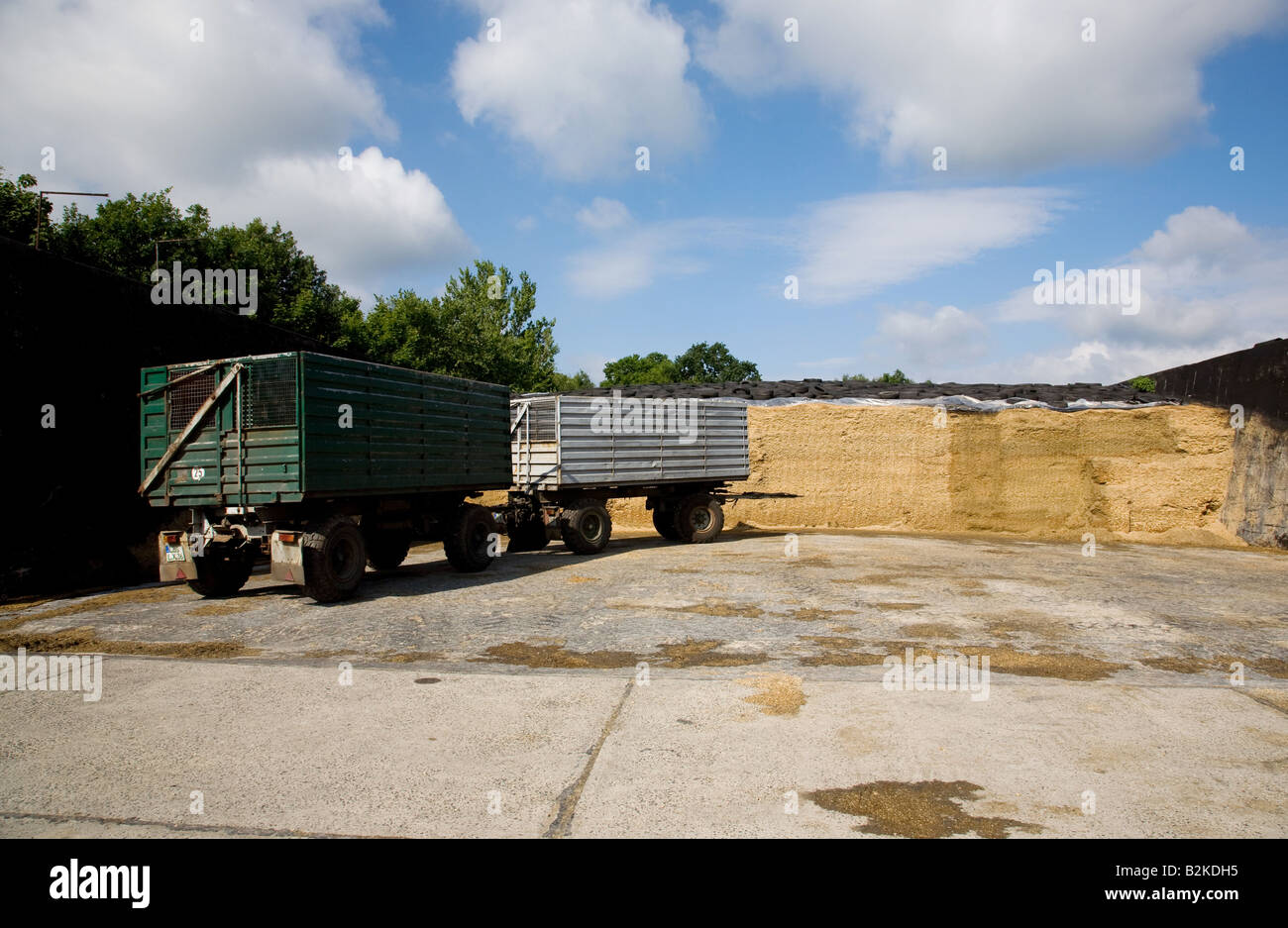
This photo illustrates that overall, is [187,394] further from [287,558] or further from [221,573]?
[287,558]

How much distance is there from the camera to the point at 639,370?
8050cm

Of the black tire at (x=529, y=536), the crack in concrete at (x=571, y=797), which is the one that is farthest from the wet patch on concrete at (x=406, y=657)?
the black tire at (x=529, y=536)

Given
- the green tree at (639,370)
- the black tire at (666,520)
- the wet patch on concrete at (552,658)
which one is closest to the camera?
the wet patch on concrete at (552,658)

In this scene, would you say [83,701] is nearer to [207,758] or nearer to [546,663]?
[207,758]

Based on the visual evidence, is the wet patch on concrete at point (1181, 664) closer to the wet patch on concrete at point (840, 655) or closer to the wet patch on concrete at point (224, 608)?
the wet patch on concrete at point (840, 655)

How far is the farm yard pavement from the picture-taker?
400 cm

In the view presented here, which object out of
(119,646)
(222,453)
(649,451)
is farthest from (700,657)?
(649,451)

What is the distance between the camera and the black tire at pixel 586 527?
47.7ft

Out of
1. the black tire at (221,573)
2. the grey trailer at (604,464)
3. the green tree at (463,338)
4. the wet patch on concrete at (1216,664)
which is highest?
the green tree at (463,338)

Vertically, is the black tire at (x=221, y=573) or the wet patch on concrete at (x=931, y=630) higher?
the black tire at (x=221, y=573)

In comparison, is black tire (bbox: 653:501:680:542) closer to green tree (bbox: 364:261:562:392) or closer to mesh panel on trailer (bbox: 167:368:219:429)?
mesh panel on trailer (bbox: 167:368:219:429)

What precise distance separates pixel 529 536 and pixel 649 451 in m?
2.90

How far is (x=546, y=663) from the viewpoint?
279 inches

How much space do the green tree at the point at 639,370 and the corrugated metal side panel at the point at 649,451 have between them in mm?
60012
